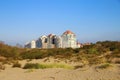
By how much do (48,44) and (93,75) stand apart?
81204mm

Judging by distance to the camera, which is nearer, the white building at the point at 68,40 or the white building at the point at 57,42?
the white building at the point at 68,40

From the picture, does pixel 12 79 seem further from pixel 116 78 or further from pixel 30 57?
pixel 30 57

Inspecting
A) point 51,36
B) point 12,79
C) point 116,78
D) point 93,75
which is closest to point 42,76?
point 12,79

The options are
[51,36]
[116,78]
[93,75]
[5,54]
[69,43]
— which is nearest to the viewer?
[116,78]

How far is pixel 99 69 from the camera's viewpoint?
1510 cm

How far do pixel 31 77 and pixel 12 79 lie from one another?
3.68ft

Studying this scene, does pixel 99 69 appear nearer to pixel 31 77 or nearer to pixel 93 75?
pixel 93 75

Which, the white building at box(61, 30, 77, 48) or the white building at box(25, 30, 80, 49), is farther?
the white building at box(25, 30, 80, 49)

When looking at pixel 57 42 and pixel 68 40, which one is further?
pixel 68 40

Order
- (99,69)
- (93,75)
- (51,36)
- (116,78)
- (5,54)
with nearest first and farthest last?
(116,78), (93,75), (99,69), (5,54), (51,36)

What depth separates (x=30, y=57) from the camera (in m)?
36.6

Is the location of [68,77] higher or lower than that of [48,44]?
lower

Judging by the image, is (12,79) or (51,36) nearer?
(12,79)

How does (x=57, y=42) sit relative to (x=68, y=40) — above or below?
below
